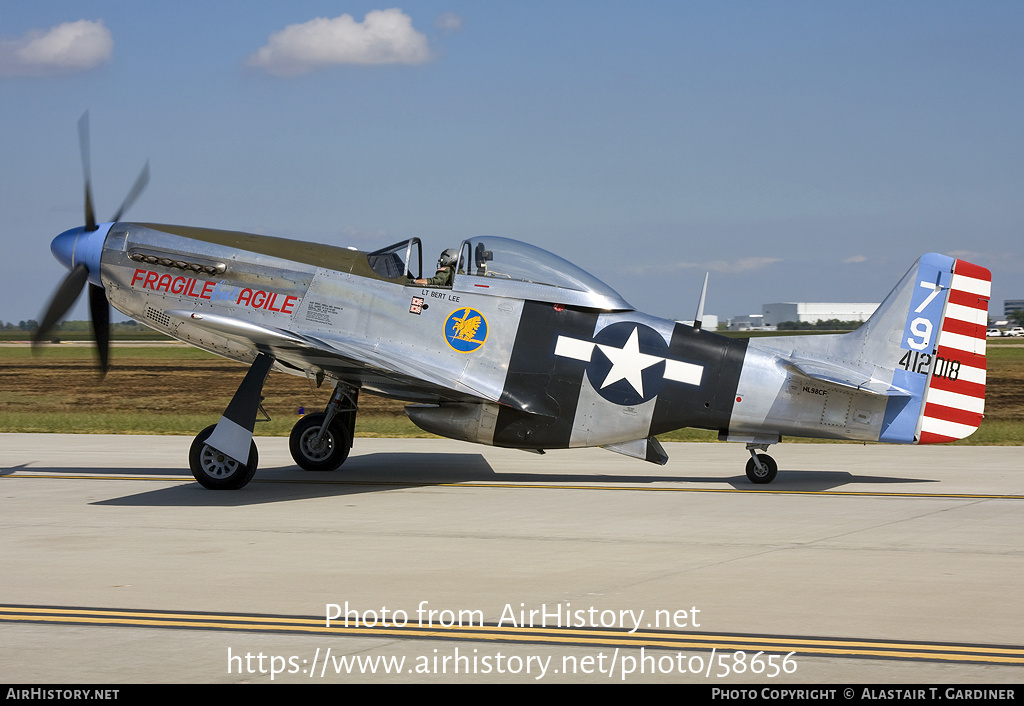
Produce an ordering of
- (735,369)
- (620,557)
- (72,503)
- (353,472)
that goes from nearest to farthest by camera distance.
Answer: (620,557), (72,503), (735,369), (353,472)

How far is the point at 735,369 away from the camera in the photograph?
37.8ft

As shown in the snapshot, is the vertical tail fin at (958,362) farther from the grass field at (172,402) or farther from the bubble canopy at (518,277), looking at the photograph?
the grass field at (172,402)

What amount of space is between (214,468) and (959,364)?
8.96 meters

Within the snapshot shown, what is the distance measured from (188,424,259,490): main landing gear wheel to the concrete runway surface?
0.19m

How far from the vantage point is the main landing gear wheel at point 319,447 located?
13.4 m

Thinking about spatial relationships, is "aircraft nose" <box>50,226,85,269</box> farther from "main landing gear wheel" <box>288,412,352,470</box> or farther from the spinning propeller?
"main landing gear wheel" <box>288,412,352,470</box>

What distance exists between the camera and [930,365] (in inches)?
451

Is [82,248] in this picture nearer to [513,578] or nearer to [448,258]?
[448,258]

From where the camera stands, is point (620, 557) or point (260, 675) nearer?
point (260, 675)

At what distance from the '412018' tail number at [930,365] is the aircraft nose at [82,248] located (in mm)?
10073

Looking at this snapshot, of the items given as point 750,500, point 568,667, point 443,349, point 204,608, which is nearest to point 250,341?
point 443,349

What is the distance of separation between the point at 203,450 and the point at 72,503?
1.48m

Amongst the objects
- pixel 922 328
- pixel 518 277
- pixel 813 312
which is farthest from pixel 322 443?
pixel 813 312

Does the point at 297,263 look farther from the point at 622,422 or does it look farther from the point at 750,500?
the point at 750,500
